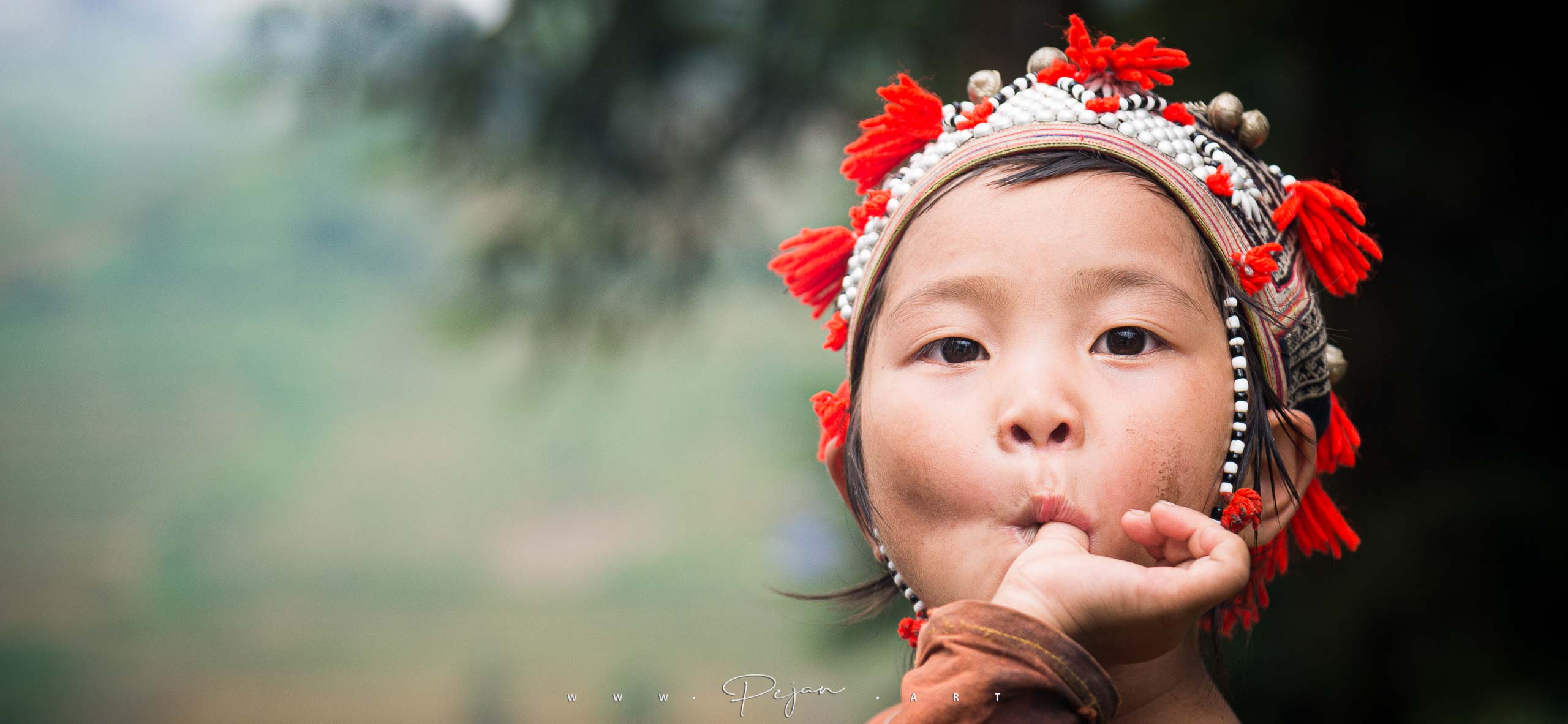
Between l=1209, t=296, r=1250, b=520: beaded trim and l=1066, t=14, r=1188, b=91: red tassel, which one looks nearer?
l=1209, t=296, r=1250, b=520: beaded trim

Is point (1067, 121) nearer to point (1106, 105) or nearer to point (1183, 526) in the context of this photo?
point (1106, 105)

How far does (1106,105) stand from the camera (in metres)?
1.34

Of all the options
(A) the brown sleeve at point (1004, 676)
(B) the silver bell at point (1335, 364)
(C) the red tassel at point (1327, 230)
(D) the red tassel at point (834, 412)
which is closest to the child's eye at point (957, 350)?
(D) the red tassel at point (834, 412)

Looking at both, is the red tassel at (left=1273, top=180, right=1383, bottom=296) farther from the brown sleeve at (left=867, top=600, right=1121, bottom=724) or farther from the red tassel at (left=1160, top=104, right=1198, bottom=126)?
the brown sleeve at (left=867, top=600, right=1121, bottom=724)

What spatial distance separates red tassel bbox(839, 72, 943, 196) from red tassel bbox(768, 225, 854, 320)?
0.09 meters

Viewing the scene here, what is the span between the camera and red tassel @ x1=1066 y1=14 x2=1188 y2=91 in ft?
4.57

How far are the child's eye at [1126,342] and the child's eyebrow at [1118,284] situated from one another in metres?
0.04

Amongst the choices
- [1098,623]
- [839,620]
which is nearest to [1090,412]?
[1098,623]

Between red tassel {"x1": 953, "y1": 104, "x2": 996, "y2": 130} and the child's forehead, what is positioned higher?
red tassel {"x1": 953, "y1": 104, "x2": 996, "y2": 130}

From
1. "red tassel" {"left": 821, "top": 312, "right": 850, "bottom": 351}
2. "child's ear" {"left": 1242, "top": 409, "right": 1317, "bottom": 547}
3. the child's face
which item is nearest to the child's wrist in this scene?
the child's face

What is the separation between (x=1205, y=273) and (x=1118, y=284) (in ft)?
0.43

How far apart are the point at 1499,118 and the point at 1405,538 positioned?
2.65 ft

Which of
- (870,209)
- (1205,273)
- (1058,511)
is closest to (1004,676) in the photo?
(1058,511)
